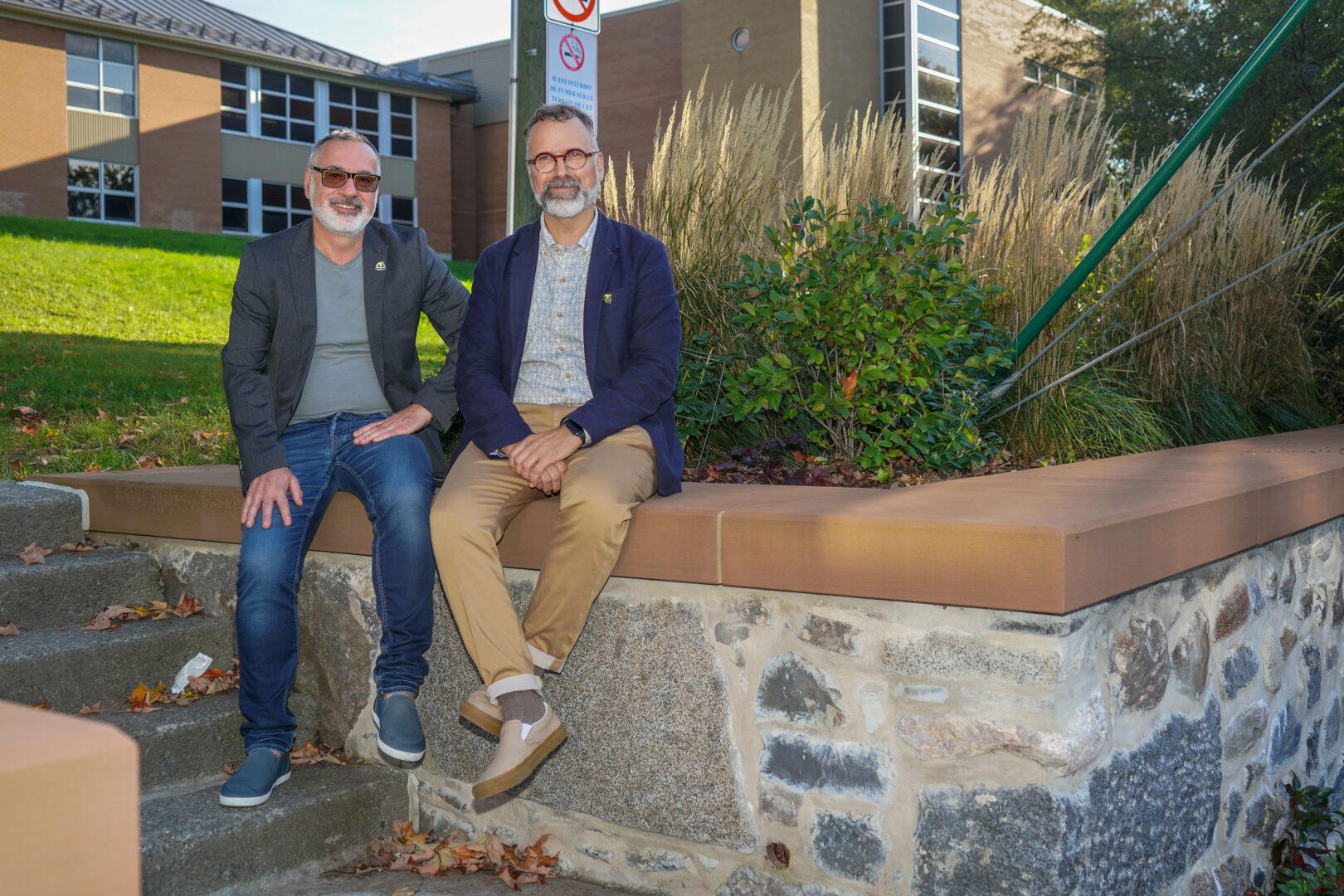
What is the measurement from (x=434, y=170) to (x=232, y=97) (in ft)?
18.1

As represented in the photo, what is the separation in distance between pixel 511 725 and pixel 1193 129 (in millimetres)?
3040

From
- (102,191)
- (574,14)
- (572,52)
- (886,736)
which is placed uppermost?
(102,191)

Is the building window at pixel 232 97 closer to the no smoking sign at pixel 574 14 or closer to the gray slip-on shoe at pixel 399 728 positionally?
the no smoking sign at pixel 574 14

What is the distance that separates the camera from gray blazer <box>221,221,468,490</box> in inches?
127

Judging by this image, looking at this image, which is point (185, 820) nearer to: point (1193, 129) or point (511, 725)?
point (511, 725)

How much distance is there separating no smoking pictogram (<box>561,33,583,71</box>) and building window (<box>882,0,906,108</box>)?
20732 mm

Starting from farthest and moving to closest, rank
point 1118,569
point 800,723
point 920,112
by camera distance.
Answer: point 920,112, point 800,723, point 1118,569

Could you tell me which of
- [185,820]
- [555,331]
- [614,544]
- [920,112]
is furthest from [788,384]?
[920,112]

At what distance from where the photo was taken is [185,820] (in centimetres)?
275

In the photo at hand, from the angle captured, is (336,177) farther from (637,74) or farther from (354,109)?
(354,109)

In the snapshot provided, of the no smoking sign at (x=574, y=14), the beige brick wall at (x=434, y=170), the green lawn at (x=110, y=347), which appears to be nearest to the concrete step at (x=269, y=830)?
the green lawn at (x=110, y=347)

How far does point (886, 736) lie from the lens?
247 centimetres

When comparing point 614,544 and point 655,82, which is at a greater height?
point 655,82

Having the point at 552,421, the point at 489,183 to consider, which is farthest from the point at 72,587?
the point at 489,183
